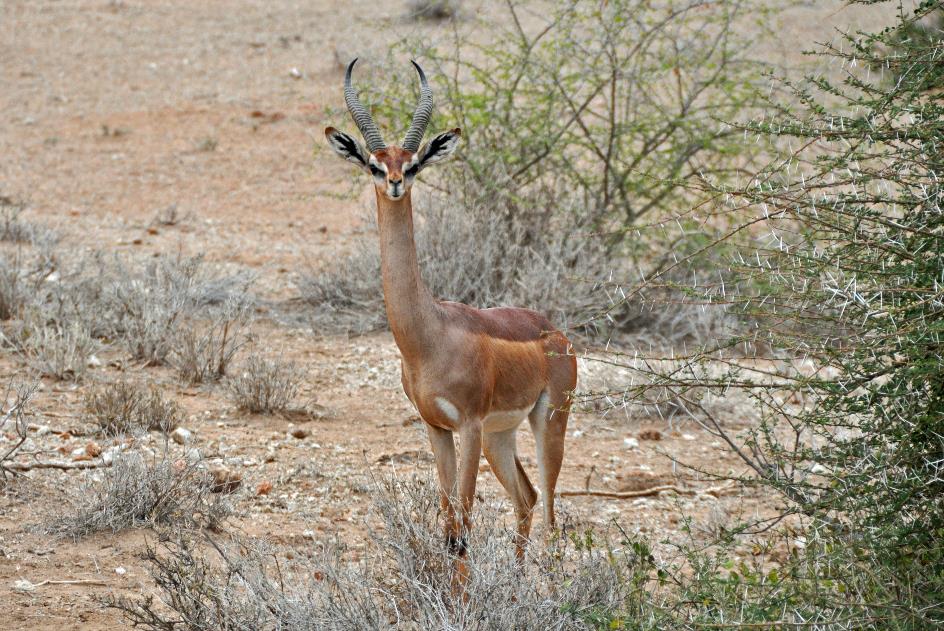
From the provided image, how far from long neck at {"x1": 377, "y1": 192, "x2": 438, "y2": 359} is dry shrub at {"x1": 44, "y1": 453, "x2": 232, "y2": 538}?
1.28 metres

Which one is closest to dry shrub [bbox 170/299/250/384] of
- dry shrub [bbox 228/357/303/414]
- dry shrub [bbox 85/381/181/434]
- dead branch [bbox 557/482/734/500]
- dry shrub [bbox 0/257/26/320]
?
dry shrub [bbox 228/357/303/414]

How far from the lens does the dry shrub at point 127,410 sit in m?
6.38

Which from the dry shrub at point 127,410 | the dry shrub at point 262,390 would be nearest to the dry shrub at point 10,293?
the dry shrub at point 127,410

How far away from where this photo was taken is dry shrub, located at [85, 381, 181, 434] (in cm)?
638

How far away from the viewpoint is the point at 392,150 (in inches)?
186

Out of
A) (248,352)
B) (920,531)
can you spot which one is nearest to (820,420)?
(920,531)

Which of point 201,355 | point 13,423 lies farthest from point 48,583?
point 201,355

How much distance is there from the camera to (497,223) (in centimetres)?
927

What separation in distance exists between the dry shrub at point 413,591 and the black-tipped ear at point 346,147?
4.99 feet

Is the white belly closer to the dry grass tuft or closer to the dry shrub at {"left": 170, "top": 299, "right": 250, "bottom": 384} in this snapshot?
the dry shrub at {"left": 170, "top": 299, "right": 250, "bottom": 384}

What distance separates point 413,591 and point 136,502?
1770 millimetres

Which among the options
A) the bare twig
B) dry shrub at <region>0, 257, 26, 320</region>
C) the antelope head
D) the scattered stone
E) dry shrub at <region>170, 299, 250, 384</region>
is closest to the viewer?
the antelope head

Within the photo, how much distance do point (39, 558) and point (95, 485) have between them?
1.78ft

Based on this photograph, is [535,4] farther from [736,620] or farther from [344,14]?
[736,620]
